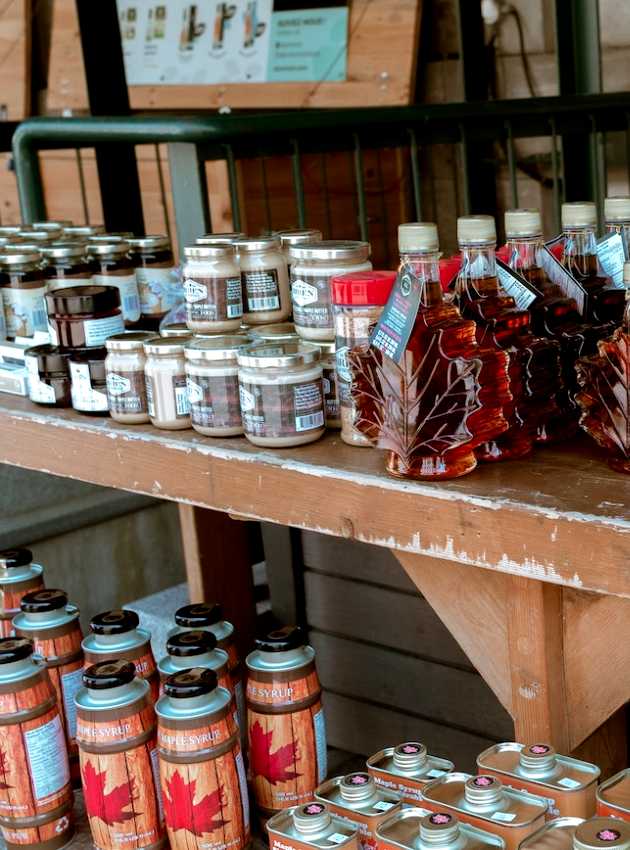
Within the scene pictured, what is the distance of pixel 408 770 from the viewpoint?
4.42ft

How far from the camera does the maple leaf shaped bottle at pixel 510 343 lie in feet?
4.30

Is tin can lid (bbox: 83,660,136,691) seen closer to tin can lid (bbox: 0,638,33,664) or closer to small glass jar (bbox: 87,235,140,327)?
tin can lid (bbox: 0,638,33,664)

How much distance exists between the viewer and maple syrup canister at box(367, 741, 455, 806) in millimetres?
1329

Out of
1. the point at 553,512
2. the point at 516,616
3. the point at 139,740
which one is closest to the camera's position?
the point at 553,512

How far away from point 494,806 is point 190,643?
55 cm

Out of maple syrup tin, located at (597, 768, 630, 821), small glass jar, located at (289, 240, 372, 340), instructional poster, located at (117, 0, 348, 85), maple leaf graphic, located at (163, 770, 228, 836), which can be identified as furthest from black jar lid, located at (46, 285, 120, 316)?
instructional poster, located at (117, 0, 348, 85)

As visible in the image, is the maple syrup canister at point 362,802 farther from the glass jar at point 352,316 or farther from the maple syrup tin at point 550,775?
the glass jar at point 352,316

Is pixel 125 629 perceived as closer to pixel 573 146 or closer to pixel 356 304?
pixel 356 304

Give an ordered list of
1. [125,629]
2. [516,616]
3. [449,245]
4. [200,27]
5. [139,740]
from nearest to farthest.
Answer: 1. [516,616]
2. [139,740]
3. [125,629]
4. [449,245]
5. [200,27]

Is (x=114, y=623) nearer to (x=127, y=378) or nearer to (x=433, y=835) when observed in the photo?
(x=127, y=378)

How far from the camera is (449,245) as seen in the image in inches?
185

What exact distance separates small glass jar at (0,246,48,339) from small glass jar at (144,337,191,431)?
429 millimetres

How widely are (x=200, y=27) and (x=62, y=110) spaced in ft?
2.66

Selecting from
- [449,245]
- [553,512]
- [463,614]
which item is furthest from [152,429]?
[449,245]
